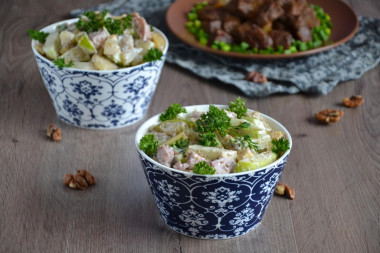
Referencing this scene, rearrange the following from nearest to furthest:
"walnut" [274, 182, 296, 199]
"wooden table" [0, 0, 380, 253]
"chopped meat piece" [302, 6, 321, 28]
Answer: "wooden table" [0, 0, 380, 253]
"walnut" [274, 182, 296, 199]
"chopped meat piece" [302, 6, 321, 28]

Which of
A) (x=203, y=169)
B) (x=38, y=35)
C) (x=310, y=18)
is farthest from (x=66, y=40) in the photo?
(x=310, y=18)

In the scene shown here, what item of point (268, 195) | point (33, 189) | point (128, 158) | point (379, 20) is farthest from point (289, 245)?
point (379, 20)

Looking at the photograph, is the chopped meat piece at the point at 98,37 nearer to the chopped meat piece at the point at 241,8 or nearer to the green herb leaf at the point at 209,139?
the green herb leaf at the point at 209,139

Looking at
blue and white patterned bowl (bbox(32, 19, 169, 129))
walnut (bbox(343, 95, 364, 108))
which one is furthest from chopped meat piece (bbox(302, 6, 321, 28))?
blue and white patterned bowl (bbox(32, 19, 169, 129))

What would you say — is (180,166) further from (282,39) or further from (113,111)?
(282,39)

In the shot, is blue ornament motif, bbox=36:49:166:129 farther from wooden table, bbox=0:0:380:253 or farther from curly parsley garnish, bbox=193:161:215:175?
curly parsley garnish, bbox=193:161:215:175
